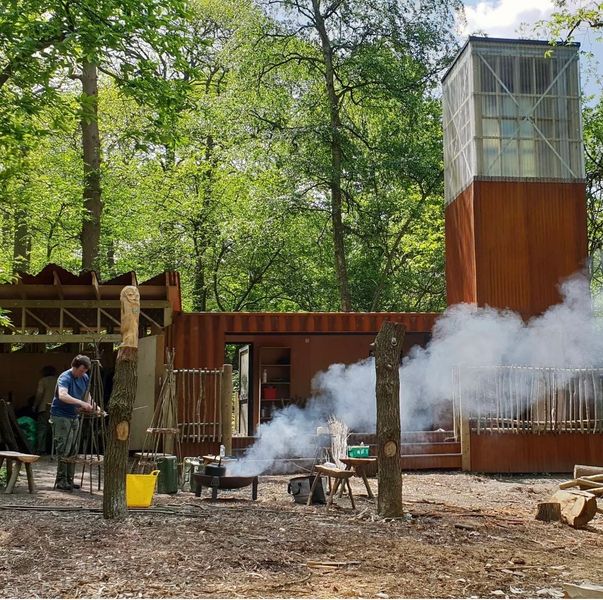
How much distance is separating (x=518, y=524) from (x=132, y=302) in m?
5.27

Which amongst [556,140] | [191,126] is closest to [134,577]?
[556,140]

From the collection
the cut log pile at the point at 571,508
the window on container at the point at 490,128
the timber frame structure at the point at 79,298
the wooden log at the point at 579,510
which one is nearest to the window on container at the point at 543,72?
the window on container at the point at 490,128

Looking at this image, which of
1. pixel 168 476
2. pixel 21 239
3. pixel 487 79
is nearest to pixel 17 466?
pixel 168 476

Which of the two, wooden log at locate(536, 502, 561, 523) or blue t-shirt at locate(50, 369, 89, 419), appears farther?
blue t-shirt at locate(50, 369, 89, 419)

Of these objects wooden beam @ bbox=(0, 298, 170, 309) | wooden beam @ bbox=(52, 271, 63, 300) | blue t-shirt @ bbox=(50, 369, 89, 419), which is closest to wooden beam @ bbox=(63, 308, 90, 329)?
wooden beam @ bbox=(0, 298, 170, 309)

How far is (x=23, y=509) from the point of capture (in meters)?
8.94

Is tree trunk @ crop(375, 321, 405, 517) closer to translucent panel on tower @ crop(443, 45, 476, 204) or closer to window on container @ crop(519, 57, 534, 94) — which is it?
translucent panel on tower @ crop(443, 45, 476, 204)

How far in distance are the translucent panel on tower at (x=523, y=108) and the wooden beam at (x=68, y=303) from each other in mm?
7761

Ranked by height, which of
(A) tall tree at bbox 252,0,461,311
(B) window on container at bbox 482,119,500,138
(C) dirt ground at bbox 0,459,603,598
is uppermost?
(A) tall tree at bbox 252,0,461,311

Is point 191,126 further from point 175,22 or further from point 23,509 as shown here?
point 23,509

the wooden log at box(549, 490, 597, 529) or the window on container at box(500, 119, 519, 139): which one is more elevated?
the window on container at box(500, 119, 519, 139)

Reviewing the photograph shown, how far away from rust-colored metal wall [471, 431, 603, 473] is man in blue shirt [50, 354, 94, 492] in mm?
7760

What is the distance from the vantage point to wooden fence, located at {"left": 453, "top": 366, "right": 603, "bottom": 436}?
49.3 ft

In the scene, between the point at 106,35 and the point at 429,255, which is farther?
the point at 429,255
